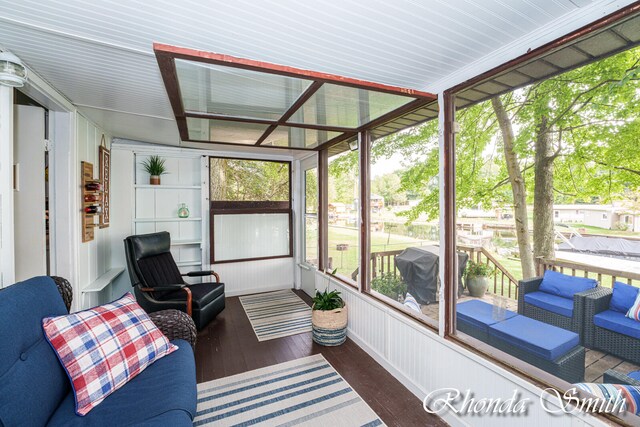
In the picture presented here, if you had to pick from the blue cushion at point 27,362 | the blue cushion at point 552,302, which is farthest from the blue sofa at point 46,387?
the blue cushion at point 552,302

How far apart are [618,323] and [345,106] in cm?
197

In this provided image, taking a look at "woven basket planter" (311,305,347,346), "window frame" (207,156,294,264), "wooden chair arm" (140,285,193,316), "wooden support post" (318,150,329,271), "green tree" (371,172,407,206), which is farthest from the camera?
"window frame" (207,156,294,264)

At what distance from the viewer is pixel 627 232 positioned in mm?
1266

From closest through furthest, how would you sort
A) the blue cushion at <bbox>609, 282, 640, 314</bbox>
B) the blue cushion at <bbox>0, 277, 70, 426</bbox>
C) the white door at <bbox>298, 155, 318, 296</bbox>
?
the blue cushion at <bbox>0, 277, 70, 426</bbox>, the blue cushion at <bbox>609, 282, 640, 314</bbox>, the white door at <bbox>298, 155, 318, 296</bbox>

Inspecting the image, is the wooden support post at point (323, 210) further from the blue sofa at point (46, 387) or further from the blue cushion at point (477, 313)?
the blue sofa at point (46, 387)

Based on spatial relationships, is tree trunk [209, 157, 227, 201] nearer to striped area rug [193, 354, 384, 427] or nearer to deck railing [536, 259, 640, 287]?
striped area rug [193, 354, 384, 427]

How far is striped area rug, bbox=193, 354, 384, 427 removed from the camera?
6.30 feet

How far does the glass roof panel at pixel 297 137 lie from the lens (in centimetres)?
293

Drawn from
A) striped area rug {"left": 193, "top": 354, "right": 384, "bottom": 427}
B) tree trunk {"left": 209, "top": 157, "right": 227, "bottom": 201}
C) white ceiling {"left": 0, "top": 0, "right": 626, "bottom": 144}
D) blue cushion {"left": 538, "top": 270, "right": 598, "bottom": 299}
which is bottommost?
striped area rug {"left": 193, "top": 354, "right": 384, "bottom": 427}

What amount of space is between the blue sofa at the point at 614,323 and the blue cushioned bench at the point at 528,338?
10 cm

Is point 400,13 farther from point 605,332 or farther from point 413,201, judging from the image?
point 605,332

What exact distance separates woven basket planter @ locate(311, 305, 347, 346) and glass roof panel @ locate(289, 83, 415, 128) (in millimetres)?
1756

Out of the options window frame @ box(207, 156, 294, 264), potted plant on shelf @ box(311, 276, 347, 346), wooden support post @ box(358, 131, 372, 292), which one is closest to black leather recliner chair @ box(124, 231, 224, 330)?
window frame @ box(207, 156, 294, 264)

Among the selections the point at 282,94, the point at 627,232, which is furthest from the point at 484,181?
the point at 282,94
